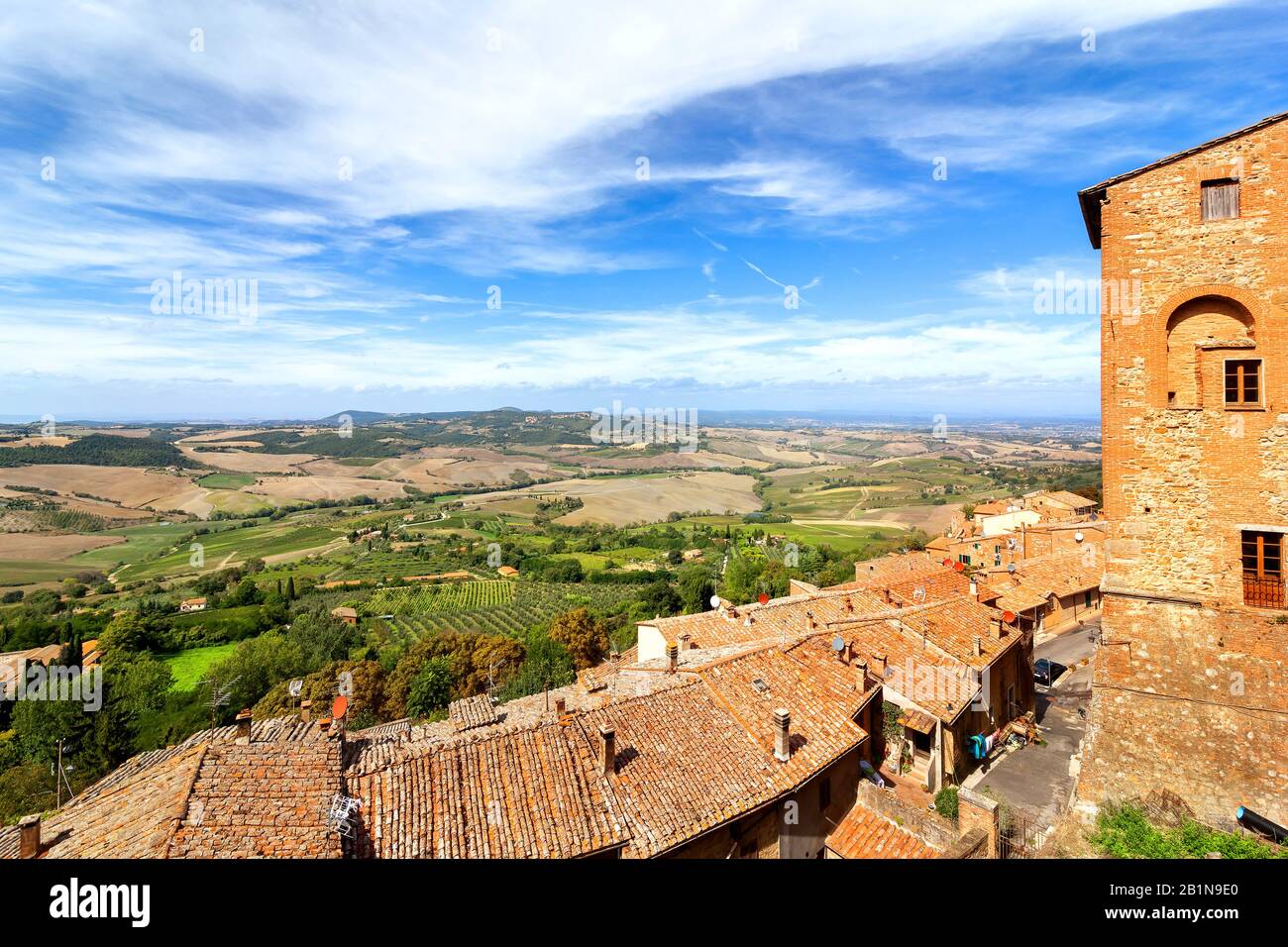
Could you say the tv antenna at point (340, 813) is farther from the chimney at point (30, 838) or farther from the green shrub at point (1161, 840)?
the green shrub at point (1161, 840)

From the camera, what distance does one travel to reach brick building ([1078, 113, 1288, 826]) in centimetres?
939

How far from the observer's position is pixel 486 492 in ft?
430

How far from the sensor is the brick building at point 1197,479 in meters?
9.39

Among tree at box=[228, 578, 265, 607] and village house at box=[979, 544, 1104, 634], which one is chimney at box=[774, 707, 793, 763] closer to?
village house at box=[979, 544, 1104, 634]

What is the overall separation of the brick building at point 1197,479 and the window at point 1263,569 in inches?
1.0

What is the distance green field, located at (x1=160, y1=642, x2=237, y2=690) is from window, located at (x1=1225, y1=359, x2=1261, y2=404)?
50.4 m

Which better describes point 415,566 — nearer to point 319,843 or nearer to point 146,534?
point 146,534

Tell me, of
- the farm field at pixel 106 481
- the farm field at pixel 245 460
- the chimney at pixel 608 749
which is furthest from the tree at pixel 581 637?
the farm field at pixel 245 460

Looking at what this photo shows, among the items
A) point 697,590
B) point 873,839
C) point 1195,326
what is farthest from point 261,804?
point 697,590

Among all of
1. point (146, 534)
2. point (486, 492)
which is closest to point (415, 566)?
point (146, 534)

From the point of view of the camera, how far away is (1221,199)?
31.7 feet

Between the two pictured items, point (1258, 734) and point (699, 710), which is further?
point (699, 710)

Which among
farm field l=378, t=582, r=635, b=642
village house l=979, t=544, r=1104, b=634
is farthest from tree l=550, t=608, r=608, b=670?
village house l=979, t=544, r=1104, b=634
